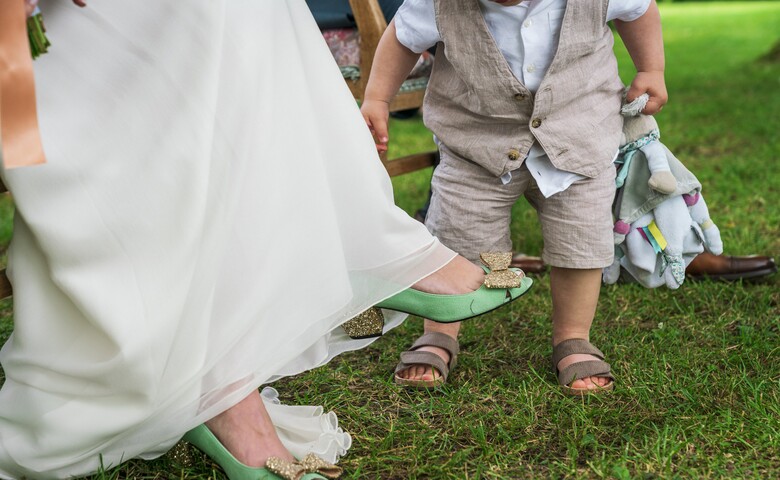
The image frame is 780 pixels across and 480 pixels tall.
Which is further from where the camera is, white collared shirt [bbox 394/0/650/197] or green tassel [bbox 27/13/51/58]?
white collared shirt [bbox 394/0/650/197]

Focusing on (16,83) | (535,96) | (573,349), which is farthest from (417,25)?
(16,83)

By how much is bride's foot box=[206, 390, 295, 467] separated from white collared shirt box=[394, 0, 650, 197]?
0.81 meters

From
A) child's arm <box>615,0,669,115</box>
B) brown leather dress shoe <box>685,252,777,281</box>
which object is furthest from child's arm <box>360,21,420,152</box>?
brown leather dress shoe <box>685,252,777,281</box>

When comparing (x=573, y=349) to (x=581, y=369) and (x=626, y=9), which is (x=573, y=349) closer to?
(x=581, y=369)

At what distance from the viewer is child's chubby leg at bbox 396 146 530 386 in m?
1.95

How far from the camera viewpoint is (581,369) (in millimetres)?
1818

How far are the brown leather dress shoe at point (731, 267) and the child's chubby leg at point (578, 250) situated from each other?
0.66m

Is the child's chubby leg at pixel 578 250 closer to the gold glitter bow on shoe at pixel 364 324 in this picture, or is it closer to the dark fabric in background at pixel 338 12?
the gold glitter bow on shoe at pixel 364 324

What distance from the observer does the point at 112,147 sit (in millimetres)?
1327

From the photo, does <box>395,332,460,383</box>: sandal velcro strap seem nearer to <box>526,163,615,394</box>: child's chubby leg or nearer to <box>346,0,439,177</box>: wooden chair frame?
<box>526,163,615,394</box>: child's chubby leg

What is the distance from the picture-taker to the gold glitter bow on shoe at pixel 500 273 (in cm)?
171

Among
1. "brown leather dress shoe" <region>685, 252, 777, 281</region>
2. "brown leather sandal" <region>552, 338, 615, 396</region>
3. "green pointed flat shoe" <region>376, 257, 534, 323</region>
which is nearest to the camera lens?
"green pointed flat shoe" <region>376, 257, 534, 323</region>

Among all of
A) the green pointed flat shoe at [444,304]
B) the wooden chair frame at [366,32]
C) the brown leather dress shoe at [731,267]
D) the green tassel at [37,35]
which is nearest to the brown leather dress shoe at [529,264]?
the brown leather dress shoe at [731,267]

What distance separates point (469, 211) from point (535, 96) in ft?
1.00
